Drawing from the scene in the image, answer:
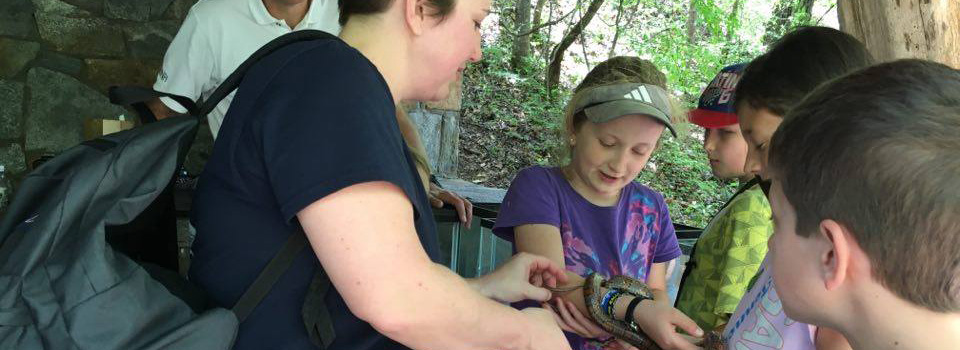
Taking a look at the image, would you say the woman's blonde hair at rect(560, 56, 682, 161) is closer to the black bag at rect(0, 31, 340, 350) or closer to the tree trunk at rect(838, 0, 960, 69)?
the tree trunk at rect(838, 0, 960, 69)

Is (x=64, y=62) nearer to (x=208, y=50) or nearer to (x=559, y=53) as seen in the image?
(x=208, y=50)

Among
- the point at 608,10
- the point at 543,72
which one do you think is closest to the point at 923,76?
the point at 543,72

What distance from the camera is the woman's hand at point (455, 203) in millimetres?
2750

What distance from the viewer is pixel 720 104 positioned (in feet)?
8.03

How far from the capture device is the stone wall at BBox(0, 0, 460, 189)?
4.32 meters

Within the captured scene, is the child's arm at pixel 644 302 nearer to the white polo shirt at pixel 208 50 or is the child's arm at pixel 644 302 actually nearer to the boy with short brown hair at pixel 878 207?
the boy with short brown hair at pixel 878 207

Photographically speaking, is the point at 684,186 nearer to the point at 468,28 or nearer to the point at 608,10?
the point at 608,10

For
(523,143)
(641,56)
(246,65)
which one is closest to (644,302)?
(246,65)

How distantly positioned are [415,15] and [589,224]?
3.39 ft

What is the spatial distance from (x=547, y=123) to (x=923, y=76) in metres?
9.72

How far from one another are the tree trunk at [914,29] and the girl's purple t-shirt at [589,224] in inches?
34.6

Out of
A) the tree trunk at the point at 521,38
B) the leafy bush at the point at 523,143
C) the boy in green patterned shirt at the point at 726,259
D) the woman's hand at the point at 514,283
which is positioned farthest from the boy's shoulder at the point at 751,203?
the tree trunk at the point at 521,38

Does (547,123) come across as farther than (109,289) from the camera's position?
Yes

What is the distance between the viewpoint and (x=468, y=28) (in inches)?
57.9
